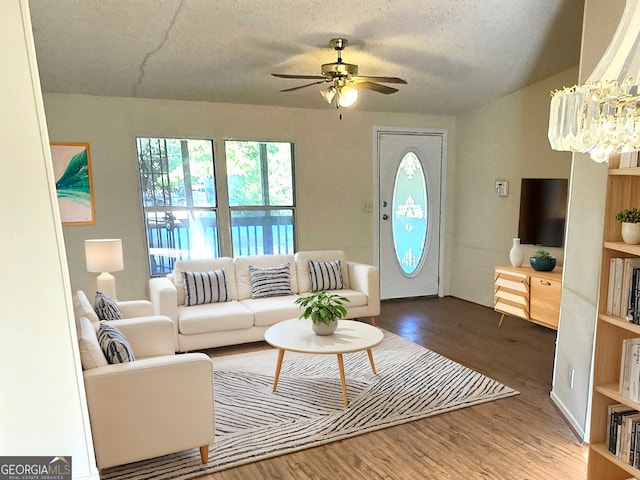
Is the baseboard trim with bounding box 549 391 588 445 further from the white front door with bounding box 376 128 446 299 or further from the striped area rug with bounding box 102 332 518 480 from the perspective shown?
the white front door with bounding box 376 128 446 299

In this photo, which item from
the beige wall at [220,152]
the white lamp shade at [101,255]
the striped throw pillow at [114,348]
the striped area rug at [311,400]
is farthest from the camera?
the beige wall at [220,152]

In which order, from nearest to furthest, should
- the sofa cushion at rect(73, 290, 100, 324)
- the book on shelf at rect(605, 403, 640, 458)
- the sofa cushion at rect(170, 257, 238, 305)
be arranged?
the book on shelf at rect(605, 403, 640, 458) < the sofa cushion at rect(73, 290, 100, 324) < the sofa cushion at rect(170, 257, 238, 305)

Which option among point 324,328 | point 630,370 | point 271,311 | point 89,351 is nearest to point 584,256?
point 630,370

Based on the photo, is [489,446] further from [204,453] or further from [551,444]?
[204,453]

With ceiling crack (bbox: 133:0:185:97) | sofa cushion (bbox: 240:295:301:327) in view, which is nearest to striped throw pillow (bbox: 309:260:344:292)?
sofa cushion (bbox: 240:295:301:327)

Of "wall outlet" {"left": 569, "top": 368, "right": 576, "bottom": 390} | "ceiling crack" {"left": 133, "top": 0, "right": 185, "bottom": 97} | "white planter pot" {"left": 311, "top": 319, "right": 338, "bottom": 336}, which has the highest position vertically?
"ceiling crack" {"left": 133, "top": 0, "right": 185, "bottom": 97}

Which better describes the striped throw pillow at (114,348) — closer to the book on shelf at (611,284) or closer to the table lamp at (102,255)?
the table lamp at (102,255)

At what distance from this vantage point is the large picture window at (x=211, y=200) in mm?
4641

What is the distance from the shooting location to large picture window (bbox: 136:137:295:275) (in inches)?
183

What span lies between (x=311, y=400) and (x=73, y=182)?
3.15 metres

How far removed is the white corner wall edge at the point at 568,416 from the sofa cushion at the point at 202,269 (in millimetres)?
2906

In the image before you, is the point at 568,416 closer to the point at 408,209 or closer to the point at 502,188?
the point at 502,188

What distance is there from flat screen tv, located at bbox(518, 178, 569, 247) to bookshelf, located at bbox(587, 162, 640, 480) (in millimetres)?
2548

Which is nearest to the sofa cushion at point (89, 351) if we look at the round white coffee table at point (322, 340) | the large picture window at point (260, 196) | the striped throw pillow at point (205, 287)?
the round white coffee table at point (322, 340)
